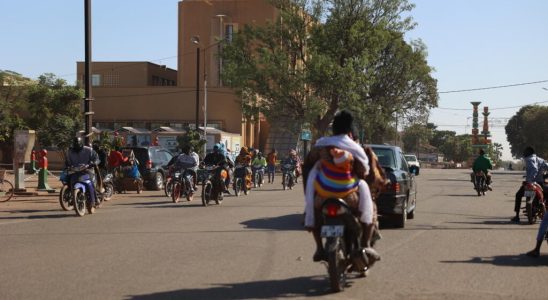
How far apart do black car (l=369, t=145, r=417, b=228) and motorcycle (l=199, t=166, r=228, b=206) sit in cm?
589

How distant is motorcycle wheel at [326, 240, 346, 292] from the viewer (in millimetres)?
7381

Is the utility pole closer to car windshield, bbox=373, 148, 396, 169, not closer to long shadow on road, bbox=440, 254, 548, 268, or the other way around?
car windshield, bbox=373, 148, 396, 169

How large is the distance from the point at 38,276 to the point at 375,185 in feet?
13.4

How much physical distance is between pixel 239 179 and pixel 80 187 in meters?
9.10

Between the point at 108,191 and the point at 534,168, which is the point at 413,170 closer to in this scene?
the point at 534,168

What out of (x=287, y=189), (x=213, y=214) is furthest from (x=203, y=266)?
(x=287, y=189)

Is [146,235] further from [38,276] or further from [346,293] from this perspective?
[346,293]

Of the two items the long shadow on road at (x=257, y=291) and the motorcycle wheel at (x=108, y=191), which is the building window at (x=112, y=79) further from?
the long shadow on road at (x=257, y=291)

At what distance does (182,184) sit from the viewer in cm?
2127

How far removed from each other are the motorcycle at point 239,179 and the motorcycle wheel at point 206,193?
195 inches

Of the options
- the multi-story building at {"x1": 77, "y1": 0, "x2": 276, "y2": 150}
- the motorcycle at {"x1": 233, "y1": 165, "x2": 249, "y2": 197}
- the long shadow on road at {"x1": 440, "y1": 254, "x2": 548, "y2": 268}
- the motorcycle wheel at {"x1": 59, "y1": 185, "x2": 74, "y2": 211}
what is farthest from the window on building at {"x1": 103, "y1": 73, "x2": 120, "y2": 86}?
the long shadow on road at {"x1": 440, "y1": 254, "x2": 548, "y2": 268}

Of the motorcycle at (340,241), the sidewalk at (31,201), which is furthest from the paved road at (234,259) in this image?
the sidewalk at (31,201)

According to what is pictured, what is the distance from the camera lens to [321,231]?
7.54 meters

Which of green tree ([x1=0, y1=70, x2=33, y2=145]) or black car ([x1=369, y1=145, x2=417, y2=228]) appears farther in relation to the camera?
green tree ([x1=0, y1=70, x2=33, y2=145])
